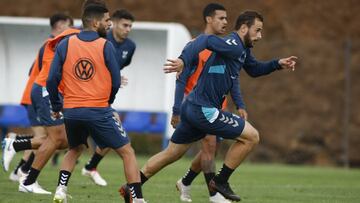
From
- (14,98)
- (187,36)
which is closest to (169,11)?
(187,36)

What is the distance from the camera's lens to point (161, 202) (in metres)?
10.8

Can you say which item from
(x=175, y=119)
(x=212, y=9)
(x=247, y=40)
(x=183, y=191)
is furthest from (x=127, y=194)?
(x=212, y=9)

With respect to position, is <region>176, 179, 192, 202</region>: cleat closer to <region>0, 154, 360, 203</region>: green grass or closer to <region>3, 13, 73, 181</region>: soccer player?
<region>0, 154, 360, 203</region>: green grass

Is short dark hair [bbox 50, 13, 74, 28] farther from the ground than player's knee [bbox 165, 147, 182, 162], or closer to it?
farther from the ground

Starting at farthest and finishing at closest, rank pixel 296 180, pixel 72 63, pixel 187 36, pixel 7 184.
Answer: pixel 187 36 < pixel 296 180 < pixel 7 184 < pixel 72 63

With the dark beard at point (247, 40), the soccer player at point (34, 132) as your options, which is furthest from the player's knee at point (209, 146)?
the soccer player at point (34, 132)

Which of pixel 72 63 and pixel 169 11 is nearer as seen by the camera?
pixel 72 63

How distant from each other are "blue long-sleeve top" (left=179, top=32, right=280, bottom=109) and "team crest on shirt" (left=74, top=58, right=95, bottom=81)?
1.09 metres

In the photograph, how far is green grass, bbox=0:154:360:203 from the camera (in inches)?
447

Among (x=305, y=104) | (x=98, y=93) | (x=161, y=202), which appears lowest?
(x=305, y=104)

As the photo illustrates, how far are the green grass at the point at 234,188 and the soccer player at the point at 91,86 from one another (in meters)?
1.22

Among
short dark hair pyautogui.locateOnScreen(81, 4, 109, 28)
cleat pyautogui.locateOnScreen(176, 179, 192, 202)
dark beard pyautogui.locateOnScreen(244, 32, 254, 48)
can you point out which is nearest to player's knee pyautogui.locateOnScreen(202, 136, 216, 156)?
cleat pyautogui.locateOnScreen(176, 179, 192, 202)

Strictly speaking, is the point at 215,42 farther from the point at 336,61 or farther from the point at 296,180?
the point at 336,61

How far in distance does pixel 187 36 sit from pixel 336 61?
13.6 feet
